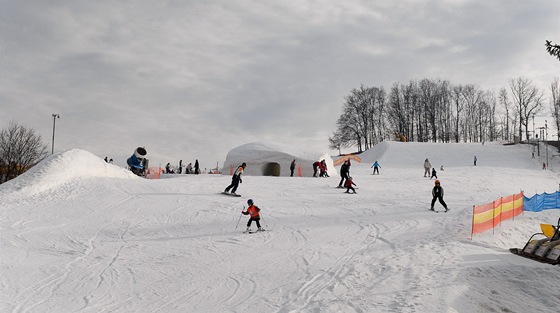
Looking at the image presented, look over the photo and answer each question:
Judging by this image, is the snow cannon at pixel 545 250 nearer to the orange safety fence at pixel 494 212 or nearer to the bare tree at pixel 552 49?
the orange safety fence at pixel 494 212

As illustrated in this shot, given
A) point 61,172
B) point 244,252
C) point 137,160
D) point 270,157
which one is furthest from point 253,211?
point 270,157

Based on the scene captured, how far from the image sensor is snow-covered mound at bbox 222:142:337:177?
111ft

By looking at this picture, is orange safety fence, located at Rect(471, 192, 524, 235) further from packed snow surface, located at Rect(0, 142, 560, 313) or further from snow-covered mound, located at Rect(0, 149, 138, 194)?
snow-covered mound, located at Rect(0, 149, 138, 194)

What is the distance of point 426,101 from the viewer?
245ft

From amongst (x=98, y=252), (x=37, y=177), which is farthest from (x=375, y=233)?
(x=37, y=177)

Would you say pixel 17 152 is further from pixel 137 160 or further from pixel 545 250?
pixel 545 250

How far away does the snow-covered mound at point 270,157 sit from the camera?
3394cm

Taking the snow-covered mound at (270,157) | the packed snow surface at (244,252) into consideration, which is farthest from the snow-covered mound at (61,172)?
the snow-covered mound at (270,157)

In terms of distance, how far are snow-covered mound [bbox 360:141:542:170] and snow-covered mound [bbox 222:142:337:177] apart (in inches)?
602

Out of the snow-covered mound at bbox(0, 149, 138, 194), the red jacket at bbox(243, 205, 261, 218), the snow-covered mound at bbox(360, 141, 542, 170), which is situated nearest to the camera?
the red jacket at bbox(243, 205, 261, 218)

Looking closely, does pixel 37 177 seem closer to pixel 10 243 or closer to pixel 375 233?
pixel 10 243

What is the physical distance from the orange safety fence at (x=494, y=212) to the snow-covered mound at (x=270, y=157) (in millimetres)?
17853

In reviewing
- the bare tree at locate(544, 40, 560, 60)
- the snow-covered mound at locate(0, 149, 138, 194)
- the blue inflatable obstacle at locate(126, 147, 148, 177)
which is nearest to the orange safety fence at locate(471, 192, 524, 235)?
the bare tree at locate(544, 40, 560, 60)

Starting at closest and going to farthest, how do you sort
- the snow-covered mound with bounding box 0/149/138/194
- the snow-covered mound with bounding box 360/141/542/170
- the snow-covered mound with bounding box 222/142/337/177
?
the snow-covered mound with bounding box 0/149/138/194, the snow-covered mound with bounding box 222/142/337/177, the snow-covered mound with bounding box 360/141/542/170
